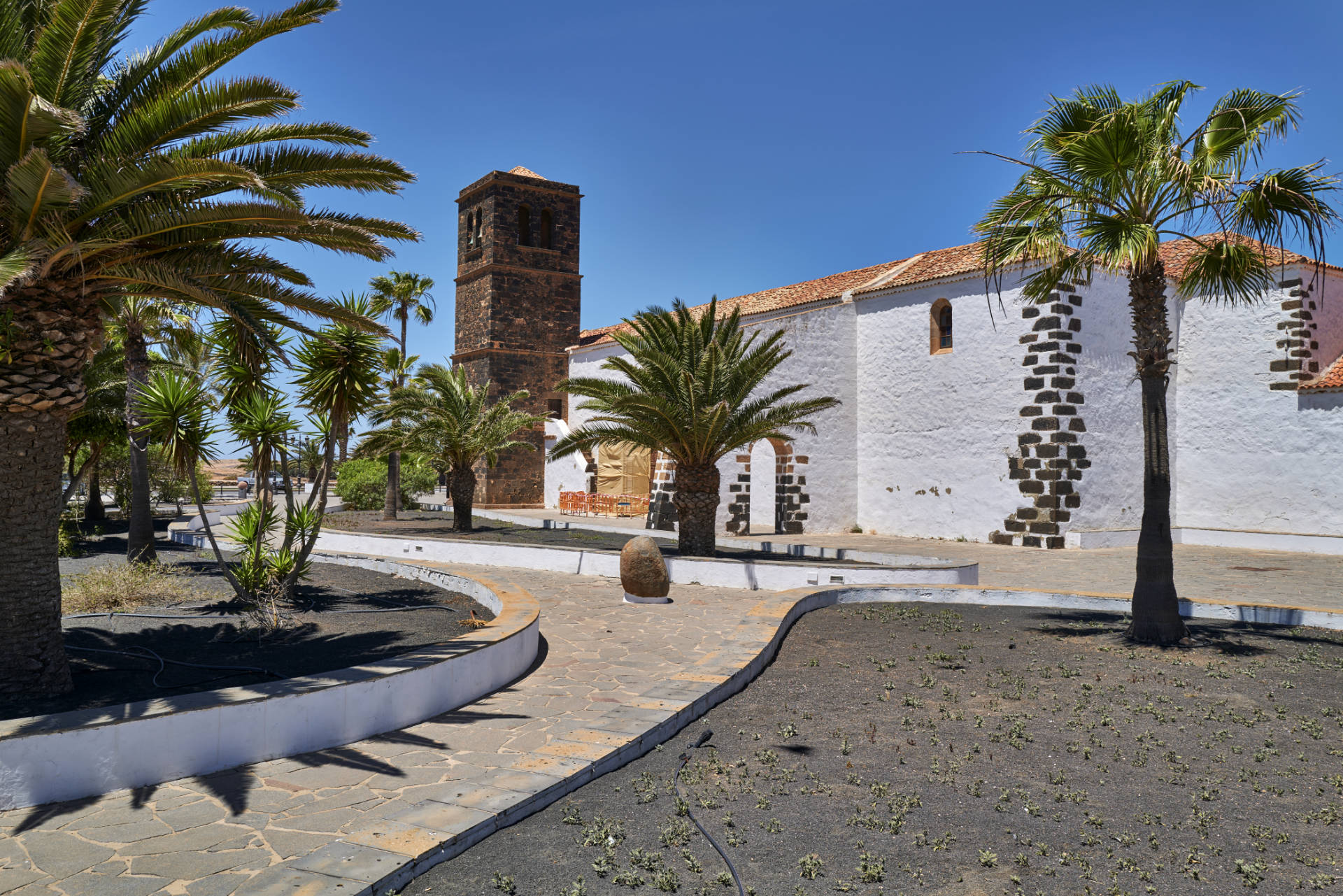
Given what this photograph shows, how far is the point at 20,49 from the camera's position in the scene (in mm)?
5645

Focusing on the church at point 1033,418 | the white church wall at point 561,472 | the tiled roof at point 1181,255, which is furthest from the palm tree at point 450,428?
the tiled roof at point 1181,255

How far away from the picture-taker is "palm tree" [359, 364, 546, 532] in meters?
18.6

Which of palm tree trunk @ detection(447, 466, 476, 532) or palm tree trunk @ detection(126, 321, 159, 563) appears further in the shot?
palm tree trunk @ detection(447, 466, 476, 532)

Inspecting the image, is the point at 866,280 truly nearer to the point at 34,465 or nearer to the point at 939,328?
the point at 939,328

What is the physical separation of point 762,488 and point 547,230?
1548cm

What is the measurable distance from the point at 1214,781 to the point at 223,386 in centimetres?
936

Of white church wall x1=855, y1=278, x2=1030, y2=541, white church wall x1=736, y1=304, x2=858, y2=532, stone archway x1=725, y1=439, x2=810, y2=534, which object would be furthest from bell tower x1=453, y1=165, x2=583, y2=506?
white church wall x1=855, y1=278, x2=1030, y2=541

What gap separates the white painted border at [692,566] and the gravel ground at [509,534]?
347mm

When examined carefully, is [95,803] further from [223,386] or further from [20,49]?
[223,386]

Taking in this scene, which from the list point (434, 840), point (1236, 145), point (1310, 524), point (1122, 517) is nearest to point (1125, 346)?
point (1122, 517)

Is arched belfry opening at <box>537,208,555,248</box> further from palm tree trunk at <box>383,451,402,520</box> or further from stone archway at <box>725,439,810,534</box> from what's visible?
stone archway at <box>725,439,810,534</box>

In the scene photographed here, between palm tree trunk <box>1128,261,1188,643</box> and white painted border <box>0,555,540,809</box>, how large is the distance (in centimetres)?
601

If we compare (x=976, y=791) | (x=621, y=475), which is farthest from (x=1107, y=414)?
(x=976, y=791)

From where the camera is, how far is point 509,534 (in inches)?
Result: 727
